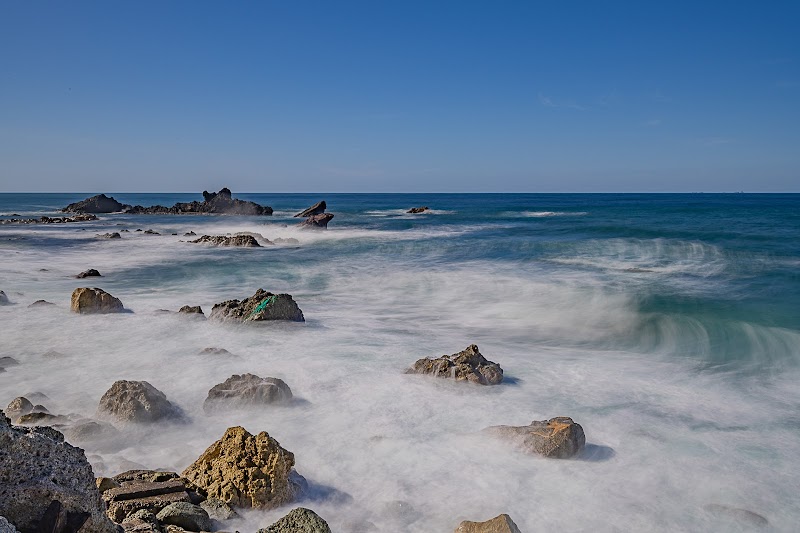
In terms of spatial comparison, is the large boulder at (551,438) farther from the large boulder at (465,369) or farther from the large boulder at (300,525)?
the large boulder at (300,525)

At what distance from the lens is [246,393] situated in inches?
266

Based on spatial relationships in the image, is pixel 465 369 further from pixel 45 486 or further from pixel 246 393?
pixel 45 486

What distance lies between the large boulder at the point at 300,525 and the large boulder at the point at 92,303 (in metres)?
8.96

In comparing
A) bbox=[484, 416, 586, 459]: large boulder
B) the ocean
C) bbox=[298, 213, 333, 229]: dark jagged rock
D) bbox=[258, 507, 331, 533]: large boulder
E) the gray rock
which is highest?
bbox=[298, 213, 333, 229]: dark jagged rock

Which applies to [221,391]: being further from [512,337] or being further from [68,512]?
[512,337]

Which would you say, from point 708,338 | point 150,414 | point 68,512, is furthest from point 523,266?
point 68,512

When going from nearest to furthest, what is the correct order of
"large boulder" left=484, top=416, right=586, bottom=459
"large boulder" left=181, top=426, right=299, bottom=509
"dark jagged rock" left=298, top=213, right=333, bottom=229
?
"large boulder" left=181, top=426, right=299, bottom=509
"large boulder" left=484, top=416, right=586, bottom=459
"dark jagged rock" left=298, top=213, right=333, bottom=229

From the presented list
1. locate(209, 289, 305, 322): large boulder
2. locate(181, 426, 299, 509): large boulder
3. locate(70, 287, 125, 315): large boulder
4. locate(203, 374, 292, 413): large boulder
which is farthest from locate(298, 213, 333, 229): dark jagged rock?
locate(181, 426, 299, 509): large boulder

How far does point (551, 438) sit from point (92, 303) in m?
9.20

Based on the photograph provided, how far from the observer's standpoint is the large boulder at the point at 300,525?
3719 mm

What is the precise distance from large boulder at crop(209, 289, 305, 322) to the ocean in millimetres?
295

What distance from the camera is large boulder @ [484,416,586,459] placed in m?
5.58

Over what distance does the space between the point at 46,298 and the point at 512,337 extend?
1028 cm

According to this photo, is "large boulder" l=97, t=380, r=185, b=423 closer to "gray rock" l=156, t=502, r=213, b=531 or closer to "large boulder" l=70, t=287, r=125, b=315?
"gray rock" l=156, t=502, r=213, b=531
